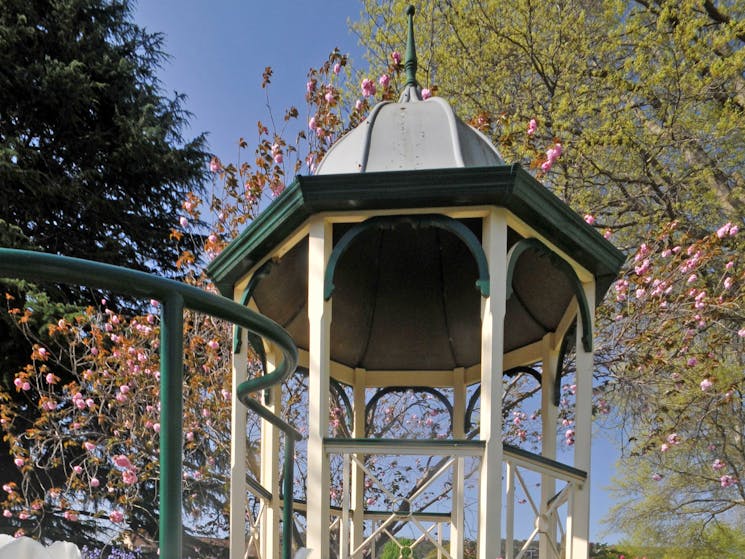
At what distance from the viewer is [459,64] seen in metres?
8.41

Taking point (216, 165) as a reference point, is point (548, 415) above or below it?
below

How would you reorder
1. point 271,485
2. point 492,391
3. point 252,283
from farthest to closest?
point 271,485 → point 252,283 → point 492,391

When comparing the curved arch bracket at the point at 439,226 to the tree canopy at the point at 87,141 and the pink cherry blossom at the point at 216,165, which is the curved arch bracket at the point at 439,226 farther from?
the tree canopy at the point at 87,141

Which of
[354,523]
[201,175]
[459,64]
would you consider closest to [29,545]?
[354,523]

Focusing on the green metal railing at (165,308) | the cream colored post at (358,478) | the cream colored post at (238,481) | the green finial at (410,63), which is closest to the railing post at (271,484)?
the cream colored post at (238,481)

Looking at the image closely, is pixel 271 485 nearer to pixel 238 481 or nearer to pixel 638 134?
pixel 238 481

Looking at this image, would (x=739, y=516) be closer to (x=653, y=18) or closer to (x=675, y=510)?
(x=675, y=510)

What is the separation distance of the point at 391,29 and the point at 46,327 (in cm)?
636

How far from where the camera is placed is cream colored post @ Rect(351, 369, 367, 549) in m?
4.93

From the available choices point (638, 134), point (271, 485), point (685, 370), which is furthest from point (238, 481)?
point (638, 134)

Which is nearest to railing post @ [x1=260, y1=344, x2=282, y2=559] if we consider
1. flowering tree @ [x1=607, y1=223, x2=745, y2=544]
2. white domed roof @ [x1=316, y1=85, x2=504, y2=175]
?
white domed roof @ [x1=316, y1=85, x2=504, y2=175]

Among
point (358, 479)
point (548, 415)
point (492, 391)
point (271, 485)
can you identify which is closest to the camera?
point (492, 391)

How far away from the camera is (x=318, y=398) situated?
9.52 feet

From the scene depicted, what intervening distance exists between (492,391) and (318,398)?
753 millimetres
